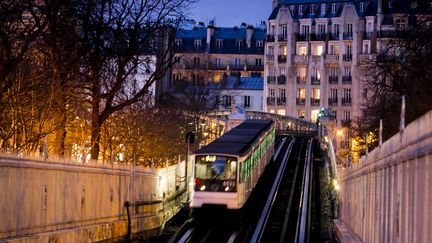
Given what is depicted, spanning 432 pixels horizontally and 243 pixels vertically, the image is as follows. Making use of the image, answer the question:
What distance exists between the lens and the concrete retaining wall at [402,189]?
1081 centimetres

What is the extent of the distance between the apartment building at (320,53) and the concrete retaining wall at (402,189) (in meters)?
126

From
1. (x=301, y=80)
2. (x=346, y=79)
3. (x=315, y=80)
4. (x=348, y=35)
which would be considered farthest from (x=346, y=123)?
(x=348, y=35)

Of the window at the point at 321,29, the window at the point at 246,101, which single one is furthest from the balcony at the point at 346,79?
the window at the point at 246,101

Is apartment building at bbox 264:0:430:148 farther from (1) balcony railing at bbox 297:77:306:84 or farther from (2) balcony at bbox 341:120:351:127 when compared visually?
(2) balcony at bbox 341:120:351:127

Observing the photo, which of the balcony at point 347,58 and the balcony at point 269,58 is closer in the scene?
the balcony at point 347,58

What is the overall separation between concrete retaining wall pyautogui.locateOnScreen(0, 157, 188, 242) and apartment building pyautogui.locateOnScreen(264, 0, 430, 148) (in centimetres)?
Answer: 10726

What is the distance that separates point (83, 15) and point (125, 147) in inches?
945

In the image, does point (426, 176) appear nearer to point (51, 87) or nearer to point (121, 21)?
point (51, 87)

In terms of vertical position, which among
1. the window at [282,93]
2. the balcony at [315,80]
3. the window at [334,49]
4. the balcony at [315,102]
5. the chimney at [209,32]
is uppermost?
the chimney at [209,32]

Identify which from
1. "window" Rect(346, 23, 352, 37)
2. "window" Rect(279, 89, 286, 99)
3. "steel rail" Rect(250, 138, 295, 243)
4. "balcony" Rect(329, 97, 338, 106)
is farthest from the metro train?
"window" Rect(279, 89, 286, 99)

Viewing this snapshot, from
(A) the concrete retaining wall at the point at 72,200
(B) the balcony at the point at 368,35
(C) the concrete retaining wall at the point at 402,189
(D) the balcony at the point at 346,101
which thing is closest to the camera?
(C) the concrete retaining wall at the point at 402,189

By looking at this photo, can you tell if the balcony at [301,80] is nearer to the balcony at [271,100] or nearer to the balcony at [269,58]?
the balcony at [271,100]

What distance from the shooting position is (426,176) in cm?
1077

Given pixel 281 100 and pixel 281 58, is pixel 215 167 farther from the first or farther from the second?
pixel 281 58
